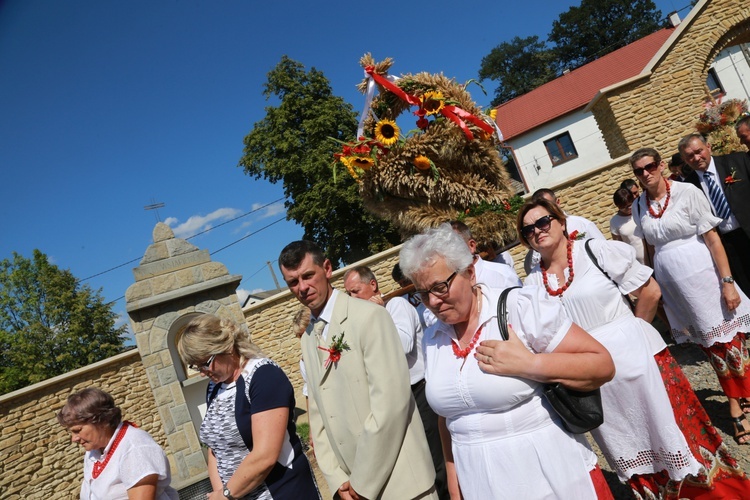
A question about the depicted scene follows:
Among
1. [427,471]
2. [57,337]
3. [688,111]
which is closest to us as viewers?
[427,471]

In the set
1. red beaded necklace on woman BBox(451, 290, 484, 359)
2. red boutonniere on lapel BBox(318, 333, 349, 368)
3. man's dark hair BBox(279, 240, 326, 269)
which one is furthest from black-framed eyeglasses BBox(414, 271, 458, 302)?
man's dark hair BBox(279, 240, 326, 269)

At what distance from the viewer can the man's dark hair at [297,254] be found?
263cm

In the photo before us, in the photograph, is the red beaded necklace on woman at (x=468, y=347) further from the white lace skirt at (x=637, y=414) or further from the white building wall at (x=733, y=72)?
the white building wall at (x=733, y=72)

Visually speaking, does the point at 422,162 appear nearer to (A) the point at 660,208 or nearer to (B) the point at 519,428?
(B) the point at 519,428

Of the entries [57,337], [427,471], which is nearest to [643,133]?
[427,471]

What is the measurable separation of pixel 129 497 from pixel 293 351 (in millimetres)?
11109

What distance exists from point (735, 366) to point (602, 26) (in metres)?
62.2

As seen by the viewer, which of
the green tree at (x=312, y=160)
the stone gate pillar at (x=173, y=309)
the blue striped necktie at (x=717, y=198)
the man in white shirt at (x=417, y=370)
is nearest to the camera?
the man in white shirt at (x=417, y=370)

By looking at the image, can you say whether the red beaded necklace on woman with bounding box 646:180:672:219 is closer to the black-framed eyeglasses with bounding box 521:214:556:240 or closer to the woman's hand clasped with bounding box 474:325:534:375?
the black-framed eyeglasses with bounding box 521:214:556:240

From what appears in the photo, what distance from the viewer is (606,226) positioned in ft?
43.3

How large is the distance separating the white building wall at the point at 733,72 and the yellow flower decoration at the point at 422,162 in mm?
34126

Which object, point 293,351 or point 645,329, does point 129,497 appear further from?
point 293,351

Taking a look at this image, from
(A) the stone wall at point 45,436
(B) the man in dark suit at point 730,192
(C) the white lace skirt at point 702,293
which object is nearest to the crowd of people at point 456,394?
(C) the white lace skirt at point 702,293

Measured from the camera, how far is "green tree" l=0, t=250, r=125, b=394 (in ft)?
80.9
